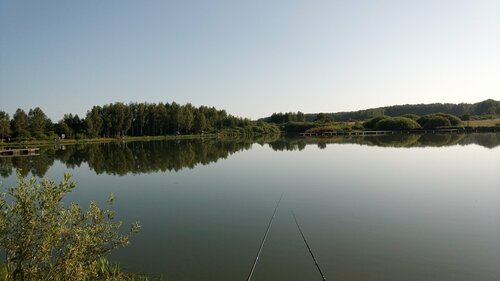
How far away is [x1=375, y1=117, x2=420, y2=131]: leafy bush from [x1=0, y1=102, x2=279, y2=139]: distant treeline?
136ft

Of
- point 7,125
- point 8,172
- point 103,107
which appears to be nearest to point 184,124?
point 103,107

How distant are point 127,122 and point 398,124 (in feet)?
247

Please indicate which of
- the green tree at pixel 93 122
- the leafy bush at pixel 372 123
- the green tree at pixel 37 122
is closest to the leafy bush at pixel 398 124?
the leafy bush at pixel 372 123

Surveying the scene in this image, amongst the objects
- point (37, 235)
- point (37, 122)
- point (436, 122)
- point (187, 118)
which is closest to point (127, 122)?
point (187, 118)

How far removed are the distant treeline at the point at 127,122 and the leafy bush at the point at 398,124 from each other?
1630 inches

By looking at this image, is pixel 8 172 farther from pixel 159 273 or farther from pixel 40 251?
pixel 40 251

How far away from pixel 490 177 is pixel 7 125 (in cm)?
8260

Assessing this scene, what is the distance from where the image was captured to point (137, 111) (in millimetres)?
107500

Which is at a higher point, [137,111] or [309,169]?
[137,111]

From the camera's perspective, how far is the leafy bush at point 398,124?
106 meters

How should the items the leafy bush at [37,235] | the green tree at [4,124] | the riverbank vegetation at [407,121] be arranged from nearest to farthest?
the leafy bush at [37,235]
the green tree at [4,124]
the riverbank vegetation at [407,121]

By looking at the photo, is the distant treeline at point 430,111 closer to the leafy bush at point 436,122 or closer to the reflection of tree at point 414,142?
the leafy bush at point 436,122

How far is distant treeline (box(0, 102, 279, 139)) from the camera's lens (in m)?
80.4

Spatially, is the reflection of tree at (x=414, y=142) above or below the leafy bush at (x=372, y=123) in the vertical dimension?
below
